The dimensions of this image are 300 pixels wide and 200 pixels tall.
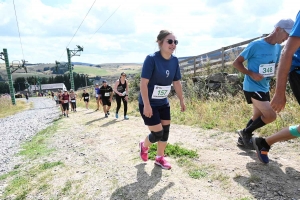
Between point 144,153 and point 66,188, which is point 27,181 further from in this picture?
point 144,153

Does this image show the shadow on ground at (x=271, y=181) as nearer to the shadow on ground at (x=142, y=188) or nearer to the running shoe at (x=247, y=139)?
the running shoe at (x=247, y=139)

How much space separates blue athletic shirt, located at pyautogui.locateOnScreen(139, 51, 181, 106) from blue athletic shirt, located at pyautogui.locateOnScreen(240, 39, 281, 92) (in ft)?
3.94

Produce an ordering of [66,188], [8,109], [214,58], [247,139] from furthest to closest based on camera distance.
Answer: [8,109], [214,58], [247,139], [66,188]

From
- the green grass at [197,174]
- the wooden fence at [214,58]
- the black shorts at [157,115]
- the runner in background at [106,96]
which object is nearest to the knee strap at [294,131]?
the green grass at [197,174]

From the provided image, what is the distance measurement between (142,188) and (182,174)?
65 cm

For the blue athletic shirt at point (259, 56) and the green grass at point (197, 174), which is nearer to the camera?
the green grass at point (197, 174)

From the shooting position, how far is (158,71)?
3.48 metres

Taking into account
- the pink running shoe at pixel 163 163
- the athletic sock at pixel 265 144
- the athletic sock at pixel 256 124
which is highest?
the athletic sock at pixel 256 124

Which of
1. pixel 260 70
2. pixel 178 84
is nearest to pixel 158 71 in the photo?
pixel 178 84

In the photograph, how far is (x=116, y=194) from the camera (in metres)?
3.40

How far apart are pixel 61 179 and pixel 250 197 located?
9.74 ft

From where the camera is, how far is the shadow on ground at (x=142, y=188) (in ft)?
10.6

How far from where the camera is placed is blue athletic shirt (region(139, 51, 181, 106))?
342 centimetres

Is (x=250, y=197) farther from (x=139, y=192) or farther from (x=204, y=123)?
(x=204, y=123)
